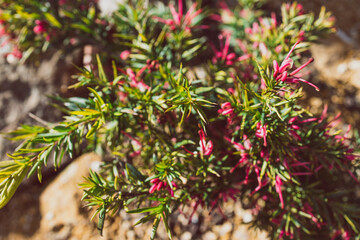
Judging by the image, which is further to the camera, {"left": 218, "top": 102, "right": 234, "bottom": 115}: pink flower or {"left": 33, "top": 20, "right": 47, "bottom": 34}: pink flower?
{"left": 33, "top": 20, "right": 47, "bottom": 34}: pink flower

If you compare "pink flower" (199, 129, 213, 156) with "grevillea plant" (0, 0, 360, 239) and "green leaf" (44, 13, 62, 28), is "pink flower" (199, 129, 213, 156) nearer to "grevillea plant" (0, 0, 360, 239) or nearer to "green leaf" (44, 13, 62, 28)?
"grevillea plant" (0, 0, 360, 239)

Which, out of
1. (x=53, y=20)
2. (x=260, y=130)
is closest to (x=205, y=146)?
(x=260, y=130)

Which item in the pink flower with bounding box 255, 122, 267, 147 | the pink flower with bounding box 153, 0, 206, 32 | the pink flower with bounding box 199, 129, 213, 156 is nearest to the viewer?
the pink flower with bounding box 255, 122, 267, 147

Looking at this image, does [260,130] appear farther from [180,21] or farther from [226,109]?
[180,21]

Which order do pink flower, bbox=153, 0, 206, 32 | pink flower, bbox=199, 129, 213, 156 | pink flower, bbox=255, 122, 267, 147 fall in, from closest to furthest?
1. pink flower, bbox=255, 122, 267, 147
2. pink flower, bbox=199, 129, 213, 156
3. pink flower, bbox=153, 0, 206, 32

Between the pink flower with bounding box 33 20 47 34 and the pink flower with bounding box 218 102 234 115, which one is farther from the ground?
the pink flower with bounding box 33 20 47 34

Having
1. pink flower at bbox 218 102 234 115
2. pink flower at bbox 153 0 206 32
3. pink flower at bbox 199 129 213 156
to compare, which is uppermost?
pink flower at bbox 153 0 206 32

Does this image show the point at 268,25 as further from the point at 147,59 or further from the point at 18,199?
the point at 18,199

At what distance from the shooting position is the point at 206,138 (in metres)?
1.14

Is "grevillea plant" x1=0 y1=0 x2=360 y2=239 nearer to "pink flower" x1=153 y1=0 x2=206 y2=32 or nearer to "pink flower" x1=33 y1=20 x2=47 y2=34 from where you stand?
"pink flower" x1=153 y1=0 x2=206 y2=32

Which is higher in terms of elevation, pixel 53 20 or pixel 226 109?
pixel 53 20

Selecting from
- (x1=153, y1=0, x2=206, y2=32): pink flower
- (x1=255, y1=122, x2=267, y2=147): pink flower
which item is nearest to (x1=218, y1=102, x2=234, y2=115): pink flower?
(x1=255, y1=122, x2=267, y2=147): pink flower

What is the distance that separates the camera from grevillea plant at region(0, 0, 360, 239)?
Answer: 0.94 meters

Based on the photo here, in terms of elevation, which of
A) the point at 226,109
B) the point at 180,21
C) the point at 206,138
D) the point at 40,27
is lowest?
the point at 206,138
